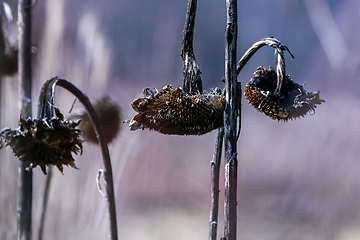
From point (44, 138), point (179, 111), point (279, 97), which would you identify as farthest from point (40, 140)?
point (279, 97)

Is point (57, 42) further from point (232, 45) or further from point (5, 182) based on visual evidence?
point (232, 45)

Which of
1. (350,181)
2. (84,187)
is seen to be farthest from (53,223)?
(350,181)

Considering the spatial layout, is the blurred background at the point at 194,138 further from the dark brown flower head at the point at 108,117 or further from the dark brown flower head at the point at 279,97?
the dark brown flower head at the point at 279,97

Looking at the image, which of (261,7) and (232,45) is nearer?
(232,45)

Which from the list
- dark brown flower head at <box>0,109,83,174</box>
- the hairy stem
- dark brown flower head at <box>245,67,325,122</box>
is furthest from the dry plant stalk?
dark brown flower head at <box>245,67,325,122</box>

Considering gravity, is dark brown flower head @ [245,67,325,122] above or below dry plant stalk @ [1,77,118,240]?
above

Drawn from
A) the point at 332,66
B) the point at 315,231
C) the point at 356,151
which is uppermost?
the point at 332,66

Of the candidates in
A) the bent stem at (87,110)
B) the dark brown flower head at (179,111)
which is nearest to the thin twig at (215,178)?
the dark brown flower head at (179,111)

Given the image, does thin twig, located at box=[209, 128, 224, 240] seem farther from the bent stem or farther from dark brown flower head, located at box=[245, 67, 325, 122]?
the bent stem
